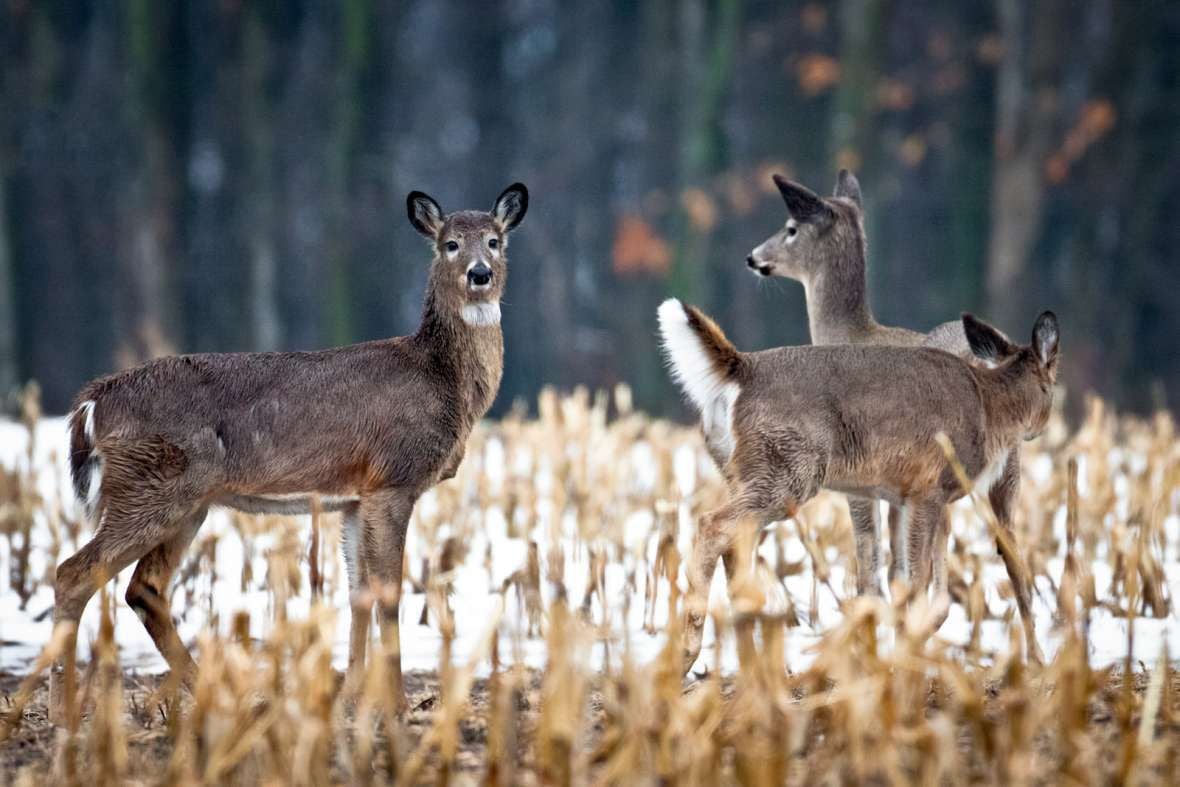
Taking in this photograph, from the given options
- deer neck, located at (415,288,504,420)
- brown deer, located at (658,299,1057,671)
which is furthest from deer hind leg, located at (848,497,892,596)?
deer neck, located at (415,288,504,420)

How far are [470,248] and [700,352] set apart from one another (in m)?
1.14

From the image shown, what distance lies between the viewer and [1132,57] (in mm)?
21766

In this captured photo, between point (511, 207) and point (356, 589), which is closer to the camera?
point (356, 589)

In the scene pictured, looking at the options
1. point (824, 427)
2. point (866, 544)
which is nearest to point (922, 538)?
point (824, 427)

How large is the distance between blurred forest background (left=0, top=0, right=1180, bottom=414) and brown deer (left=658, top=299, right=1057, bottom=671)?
10.6 metres

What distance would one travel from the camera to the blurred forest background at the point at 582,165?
20219 mm

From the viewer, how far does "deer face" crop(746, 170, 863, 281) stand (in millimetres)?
8219

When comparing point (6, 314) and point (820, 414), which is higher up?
point (6, 314)

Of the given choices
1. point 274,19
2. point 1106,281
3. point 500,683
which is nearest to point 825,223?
point 500,683

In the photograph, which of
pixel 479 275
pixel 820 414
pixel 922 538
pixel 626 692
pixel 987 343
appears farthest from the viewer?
pixel 987 343

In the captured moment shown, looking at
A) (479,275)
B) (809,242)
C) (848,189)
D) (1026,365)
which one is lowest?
(1026,365)

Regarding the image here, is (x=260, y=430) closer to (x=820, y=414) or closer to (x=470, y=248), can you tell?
(x=470, y=248)

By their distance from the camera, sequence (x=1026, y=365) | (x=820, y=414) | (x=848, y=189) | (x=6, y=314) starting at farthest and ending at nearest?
(x=6, y=314)
(x=848, y=189)
(x=1026, y=365)
(x=820, y=414)

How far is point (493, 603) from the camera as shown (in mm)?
7547
